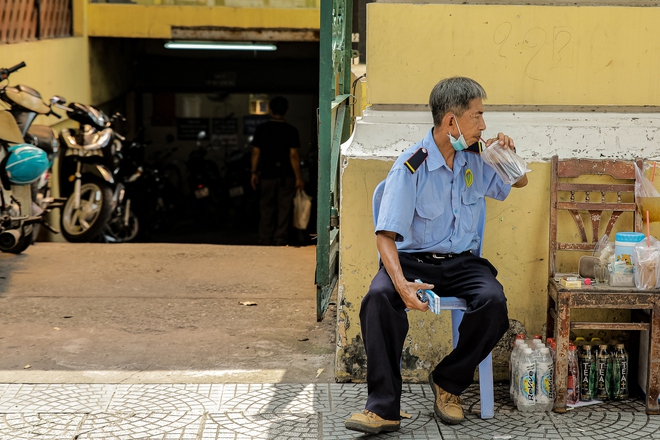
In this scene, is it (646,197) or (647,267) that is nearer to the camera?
(647,267)

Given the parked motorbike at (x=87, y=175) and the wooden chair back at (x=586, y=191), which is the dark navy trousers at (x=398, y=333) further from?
the parked motorbike at (x=87, y=175)

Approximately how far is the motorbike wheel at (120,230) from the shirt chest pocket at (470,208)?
21.6 feet

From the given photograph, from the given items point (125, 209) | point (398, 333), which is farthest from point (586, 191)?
point (125, 209)

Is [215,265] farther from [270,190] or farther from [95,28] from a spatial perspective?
[95,28]

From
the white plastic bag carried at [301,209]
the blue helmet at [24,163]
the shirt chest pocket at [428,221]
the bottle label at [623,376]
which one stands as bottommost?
the bottle label at [623,376]

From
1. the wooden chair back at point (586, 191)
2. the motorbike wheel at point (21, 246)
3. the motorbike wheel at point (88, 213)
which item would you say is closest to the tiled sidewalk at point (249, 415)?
the wooden chair back at point (586, 191)

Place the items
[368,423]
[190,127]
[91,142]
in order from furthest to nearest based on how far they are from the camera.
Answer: [190,127] → [91,142] → [368,423]

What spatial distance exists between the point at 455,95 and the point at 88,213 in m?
5.74

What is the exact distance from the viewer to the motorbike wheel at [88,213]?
847 centimetres

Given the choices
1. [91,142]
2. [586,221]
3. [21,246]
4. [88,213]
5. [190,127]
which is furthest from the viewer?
[190,127]

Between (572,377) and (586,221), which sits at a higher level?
(586,221)

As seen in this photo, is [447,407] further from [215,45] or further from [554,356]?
[215,45]

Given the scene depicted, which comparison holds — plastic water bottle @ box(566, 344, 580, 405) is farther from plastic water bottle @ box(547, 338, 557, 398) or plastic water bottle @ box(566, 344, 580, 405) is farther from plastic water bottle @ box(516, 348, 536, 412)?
plastic water bottle @ box(516, 348, 536, 412)

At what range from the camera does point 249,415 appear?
373 centimetres
